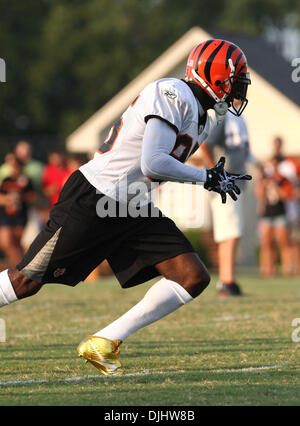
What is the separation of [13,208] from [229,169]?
4.76 m

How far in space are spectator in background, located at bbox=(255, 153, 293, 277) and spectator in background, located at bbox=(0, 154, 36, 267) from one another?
386 centimetres

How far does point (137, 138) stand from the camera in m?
5.21

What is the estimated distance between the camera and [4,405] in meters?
4.30

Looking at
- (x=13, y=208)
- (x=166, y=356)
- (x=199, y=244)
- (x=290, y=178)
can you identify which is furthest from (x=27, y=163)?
(x=166, y=356)

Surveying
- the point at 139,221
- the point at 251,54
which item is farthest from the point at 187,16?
the point at 139,221

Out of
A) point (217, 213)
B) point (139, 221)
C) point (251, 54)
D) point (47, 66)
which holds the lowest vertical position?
point (139, 221)

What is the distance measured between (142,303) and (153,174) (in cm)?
81

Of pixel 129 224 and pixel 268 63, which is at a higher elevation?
pixel 268 63

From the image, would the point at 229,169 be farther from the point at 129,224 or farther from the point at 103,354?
the point at 103,354

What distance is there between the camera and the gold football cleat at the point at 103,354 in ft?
17.1

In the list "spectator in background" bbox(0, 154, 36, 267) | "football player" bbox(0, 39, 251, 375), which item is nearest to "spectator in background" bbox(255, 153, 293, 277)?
"spectator in background" bbox(0, 154, 36, 267)
